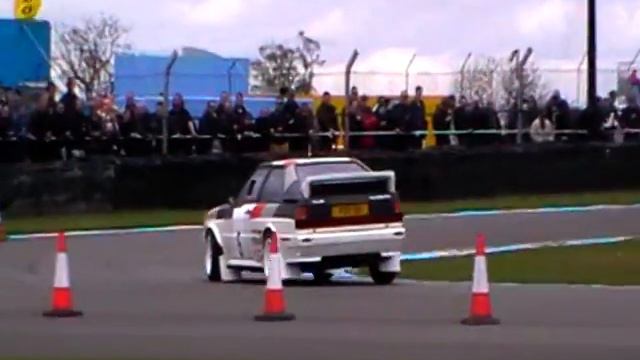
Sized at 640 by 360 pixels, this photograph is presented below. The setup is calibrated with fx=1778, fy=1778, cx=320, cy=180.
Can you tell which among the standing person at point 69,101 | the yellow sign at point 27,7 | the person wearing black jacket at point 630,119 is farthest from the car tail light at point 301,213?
the yellow sign at point 27,7

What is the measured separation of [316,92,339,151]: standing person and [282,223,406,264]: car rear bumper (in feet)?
52.0

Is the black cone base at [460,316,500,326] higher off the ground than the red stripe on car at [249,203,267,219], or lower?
lower

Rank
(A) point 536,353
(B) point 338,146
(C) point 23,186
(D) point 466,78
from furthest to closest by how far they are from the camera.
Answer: (D) point 466,78 → (B) point 338,146 → (C) point 23,186 → (A) point 536,353

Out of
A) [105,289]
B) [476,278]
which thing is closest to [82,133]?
[105,289]

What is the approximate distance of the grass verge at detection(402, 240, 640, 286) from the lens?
21.5 meters

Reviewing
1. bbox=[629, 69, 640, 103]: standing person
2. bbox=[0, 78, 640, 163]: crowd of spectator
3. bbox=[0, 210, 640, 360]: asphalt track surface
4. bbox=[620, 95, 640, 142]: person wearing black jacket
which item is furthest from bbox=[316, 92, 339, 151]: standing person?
bbox=[0, 210, 640, 360]: asphalt track surface

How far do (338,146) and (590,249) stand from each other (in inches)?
460

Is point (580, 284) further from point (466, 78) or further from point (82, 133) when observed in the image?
point (466, 78)

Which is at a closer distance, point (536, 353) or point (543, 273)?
point (536, 353)

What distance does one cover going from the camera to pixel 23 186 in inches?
1310

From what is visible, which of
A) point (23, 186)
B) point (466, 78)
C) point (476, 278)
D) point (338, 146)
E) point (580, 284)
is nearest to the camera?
Result: point (476, 278)

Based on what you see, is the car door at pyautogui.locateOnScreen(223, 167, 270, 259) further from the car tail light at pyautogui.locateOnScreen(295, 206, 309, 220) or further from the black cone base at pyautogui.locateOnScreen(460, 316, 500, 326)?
the black cone base at pyautogui.locateOnScreen(460, 316, 500, 326)

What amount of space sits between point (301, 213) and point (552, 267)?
4124mm

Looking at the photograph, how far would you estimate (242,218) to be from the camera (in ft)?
72.3
